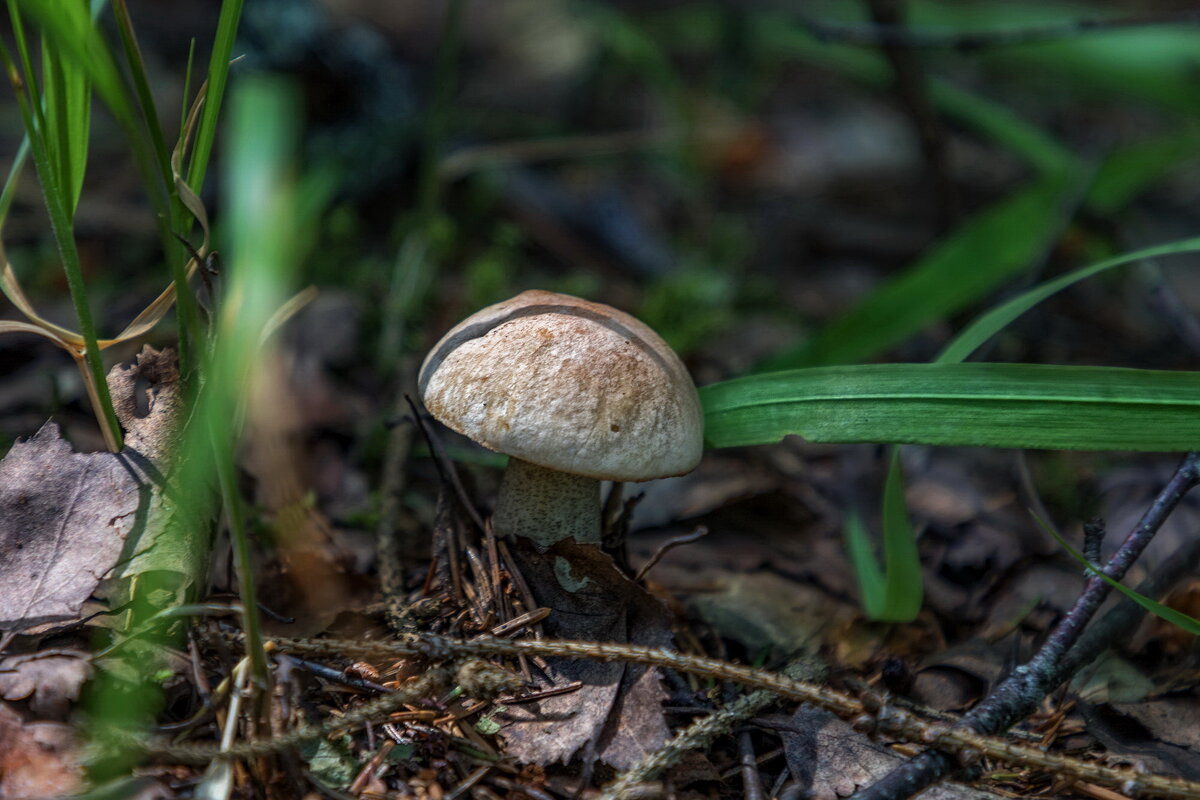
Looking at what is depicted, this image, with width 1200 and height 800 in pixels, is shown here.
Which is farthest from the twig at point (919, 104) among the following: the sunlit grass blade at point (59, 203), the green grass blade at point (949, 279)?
the sunlit grass blade at point (59, 203)

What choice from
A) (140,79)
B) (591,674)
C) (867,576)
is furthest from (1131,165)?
(140,79)

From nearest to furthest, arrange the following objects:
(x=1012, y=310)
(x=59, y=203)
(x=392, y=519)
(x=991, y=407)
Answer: (x=59, y=203)
(x=991, y=407)
(x=1012, y=310)
(x=392, y=519)

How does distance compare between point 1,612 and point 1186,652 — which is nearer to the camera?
point 1,612

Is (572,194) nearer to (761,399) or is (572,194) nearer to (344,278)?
(344,278)

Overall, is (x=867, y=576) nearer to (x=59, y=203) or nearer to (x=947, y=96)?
(x=59, y=203)

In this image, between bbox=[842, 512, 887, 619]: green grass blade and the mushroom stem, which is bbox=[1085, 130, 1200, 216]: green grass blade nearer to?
bbox=[842, 512, 887, 619]: green grass blade

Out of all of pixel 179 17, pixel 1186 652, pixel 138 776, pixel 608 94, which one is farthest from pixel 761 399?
pixel 179 17
